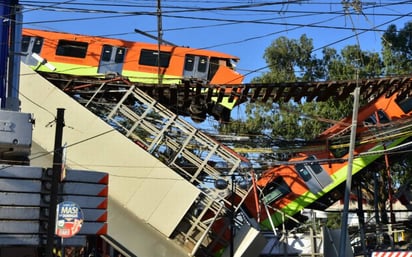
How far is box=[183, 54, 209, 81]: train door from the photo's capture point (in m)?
24.8

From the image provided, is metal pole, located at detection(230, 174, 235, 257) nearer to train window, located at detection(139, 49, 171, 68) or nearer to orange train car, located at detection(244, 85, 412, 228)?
orange train car, located at detection(244, 85, 412, 228)

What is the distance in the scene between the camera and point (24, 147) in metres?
8.95

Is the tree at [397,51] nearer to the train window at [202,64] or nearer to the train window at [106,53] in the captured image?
the train window at [202,64]

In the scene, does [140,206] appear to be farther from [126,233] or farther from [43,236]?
[43,236]

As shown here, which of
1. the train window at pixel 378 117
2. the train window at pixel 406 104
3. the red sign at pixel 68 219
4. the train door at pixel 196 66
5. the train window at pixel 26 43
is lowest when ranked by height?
the red sign at pixel 68 219

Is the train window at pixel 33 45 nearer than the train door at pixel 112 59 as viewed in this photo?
Yes

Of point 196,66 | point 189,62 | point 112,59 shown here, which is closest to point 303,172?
point 196,66

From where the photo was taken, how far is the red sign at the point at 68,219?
9477mm

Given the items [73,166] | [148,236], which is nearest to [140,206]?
[148,236]

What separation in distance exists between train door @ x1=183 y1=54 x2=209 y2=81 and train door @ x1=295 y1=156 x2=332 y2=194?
662cm

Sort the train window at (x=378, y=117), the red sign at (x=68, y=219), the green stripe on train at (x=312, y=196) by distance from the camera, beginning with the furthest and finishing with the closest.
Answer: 1. the green stripe on train at (x=312, y=196)
2. the train window at (x=378, y=117)
3. the red sign at (x=68, y=219)

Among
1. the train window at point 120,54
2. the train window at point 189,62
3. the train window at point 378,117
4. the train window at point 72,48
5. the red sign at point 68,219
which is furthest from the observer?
the train window at point 72,48

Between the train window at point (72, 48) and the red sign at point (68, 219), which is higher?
the train window at point (72, 48)

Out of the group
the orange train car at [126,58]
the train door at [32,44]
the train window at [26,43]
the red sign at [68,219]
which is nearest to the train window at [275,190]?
the orange train car at [126,58]
